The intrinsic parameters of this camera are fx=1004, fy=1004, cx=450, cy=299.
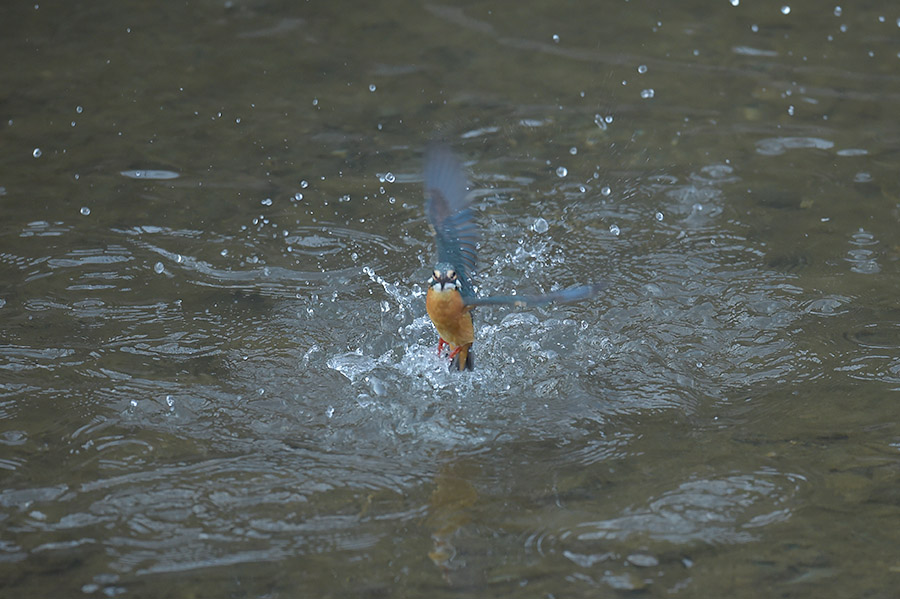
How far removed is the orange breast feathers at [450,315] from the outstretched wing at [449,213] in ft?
0.72

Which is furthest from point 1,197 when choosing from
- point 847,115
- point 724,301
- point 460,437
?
point 847,115

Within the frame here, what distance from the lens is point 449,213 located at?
4707 millimetres

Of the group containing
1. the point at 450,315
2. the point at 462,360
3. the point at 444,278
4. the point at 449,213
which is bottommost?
the point at 462,360

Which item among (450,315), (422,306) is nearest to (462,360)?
Answer: (450,315)

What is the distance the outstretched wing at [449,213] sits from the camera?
470cm

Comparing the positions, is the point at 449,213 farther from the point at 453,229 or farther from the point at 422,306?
the point at 422,306

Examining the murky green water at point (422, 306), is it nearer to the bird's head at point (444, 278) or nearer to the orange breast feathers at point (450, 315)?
the orange breast feathers at point (450, 315)

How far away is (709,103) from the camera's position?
6996mm

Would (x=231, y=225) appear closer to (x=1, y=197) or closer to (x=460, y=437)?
(x=1, y=197)

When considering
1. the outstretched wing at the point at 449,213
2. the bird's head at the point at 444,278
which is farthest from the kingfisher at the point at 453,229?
the bird's head at the point at 444,278

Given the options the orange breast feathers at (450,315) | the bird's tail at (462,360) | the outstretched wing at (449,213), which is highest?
the outstretched wing at (449,213)

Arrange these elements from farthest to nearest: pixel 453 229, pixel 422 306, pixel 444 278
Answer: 1. pixel 422 306
2. pixel 453 229
3. pixel 444 278

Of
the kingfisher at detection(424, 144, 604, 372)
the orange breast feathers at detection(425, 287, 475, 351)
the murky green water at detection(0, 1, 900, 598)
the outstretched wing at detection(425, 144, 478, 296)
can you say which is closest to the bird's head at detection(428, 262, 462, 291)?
the orange breast feathers at detection(425, 287, 475, 351)

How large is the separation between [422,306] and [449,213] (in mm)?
632
